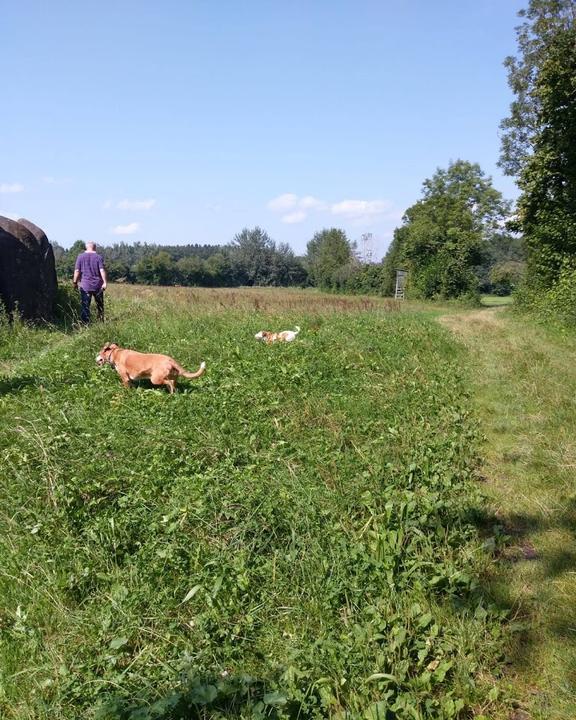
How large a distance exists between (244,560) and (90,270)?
8750 mm

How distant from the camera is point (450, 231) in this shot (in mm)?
39469

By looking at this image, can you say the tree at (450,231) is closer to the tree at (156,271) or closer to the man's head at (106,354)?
the man's head at (106,354)

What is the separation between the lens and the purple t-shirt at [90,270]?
10328 mm

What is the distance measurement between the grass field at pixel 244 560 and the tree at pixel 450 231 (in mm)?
31168

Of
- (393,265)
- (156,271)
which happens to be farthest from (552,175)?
(156,271)

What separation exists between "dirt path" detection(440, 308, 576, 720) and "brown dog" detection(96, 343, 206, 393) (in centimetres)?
368

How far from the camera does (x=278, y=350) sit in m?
8.13

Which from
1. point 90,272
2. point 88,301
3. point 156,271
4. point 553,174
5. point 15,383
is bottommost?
point 15,383

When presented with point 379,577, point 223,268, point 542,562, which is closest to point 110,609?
point 379,577

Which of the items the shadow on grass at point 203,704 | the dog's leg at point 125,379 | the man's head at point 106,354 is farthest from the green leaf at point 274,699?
the man's head at point 106,354

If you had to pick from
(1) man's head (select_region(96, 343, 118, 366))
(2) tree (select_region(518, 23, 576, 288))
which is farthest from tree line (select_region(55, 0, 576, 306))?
(1) man's head (select_region(96, 343, 118, 366))

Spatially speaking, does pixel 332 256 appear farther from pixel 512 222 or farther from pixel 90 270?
pixel 90 270

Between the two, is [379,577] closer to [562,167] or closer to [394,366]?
[394,366]

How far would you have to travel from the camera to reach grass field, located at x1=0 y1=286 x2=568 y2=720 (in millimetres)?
2342
